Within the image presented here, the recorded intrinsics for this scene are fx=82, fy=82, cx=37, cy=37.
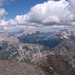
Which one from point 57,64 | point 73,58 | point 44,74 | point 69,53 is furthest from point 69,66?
point 69,53

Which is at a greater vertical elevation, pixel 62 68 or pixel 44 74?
pixel 44 74

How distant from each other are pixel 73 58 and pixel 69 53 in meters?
17.3

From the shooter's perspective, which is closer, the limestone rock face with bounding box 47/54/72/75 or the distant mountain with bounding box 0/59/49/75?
the distant mountain with bounding box 0/59/49/75

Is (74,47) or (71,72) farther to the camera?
(74,47)

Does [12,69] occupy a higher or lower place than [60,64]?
higher

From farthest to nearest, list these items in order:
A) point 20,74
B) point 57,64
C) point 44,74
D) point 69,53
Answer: point 69,53 < point 57,64 < point 44,74 < point 20,74

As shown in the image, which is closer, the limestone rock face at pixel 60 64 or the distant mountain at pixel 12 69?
the distant mountain at pixel 12 69

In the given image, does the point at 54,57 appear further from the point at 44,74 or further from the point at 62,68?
the point at 44,74

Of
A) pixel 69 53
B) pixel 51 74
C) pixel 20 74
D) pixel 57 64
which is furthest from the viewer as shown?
pixel 69 53

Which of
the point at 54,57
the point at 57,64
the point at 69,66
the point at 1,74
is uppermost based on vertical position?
the point at 1,74

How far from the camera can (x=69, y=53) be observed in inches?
7141

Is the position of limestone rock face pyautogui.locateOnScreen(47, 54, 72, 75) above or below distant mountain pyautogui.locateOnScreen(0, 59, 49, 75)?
below

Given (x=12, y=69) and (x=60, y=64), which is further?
(x=60, y=64)

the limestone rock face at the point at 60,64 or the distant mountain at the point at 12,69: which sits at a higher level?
the distant mountain at the point at 12,69
